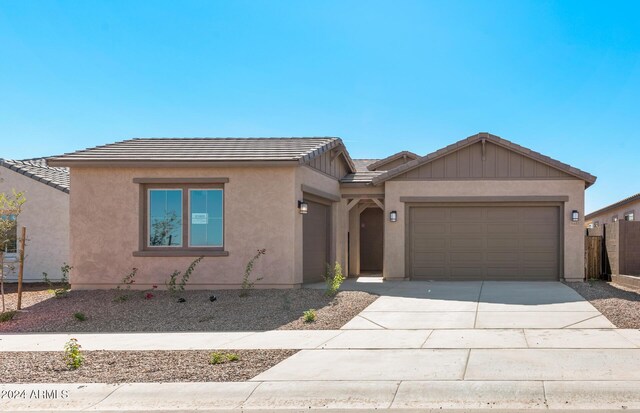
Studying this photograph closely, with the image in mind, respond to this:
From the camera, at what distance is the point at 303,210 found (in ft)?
54.0

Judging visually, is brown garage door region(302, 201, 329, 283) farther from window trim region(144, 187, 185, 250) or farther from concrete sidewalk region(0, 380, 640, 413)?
concrete sidewalk region(0, 380, 640, 413)

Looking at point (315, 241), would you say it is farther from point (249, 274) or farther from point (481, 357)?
point (481, 357)

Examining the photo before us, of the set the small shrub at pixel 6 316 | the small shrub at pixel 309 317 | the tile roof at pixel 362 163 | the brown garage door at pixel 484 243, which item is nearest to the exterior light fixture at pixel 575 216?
the brown garage door at pixel 484 243

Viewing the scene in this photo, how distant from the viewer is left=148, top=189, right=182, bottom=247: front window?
16.7 m

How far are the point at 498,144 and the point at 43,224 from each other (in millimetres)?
14472

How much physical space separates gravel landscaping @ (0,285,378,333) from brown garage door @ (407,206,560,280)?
4203 millimetres

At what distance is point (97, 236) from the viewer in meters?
16.7

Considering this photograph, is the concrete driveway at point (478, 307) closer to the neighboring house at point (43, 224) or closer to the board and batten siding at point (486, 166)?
the board and batten siding at point (486, 166)

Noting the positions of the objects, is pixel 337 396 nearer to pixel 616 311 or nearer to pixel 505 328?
pixel 505 328

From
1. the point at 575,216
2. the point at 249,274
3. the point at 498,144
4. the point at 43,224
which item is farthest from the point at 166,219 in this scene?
the point at 575,216

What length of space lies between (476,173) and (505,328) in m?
8.37

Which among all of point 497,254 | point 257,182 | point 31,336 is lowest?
point 31,336

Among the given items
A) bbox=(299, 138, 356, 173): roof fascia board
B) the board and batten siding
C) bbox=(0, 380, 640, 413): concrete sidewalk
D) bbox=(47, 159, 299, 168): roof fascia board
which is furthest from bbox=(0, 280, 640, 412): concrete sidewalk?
the board and batten siding

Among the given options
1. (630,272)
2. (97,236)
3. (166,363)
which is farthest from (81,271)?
(630,272)
